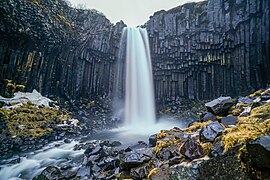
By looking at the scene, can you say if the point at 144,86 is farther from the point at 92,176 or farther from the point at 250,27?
the point at 92,176

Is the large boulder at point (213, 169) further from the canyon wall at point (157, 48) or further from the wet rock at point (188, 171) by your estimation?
the canyon wall at point (157, 48)

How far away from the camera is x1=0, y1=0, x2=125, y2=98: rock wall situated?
70.5ft

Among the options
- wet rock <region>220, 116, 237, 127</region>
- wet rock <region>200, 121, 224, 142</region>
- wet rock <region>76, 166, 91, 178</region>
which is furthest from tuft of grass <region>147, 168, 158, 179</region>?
wet rock <region>76, 166, 91, 178</region>

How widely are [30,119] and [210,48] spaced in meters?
28.7

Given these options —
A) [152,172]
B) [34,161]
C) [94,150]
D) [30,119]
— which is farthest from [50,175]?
[30,119]

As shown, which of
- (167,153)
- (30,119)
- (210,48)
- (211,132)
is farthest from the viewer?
(210,48)

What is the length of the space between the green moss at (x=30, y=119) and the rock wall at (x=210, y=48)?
66.8ft

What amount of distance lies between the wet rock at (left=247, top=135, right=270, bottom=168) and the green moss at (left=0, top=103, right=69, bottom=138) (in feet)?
59.2

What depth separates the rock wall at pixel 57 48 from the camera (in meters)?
21.5

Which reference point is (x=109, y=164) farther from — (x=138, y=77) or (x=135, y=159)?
(x=138, y=77)

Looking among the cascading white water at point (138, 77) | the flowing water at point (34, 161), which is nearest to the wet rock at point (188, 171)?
the flowing water at point (34, 161)

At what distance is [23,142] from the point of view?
14.7m

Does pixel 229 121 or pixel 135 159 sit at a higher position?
pixel 229 121

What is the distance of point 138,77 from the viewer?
112ft
